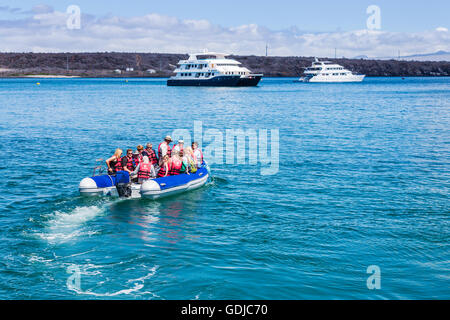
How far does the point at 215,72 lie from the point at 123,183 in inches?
3542

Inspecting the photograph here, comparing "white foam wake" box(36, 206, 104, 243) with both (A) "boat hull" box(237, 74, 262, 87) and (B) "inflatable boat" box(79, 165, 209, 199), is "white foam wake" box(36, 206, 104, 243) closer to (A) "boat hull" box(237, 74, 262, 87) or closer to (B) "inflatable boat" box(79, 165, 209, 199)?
(B) "inflatable boat" box(79, 165, 209, 199)

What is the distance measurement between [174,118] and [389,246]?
39.7 meters

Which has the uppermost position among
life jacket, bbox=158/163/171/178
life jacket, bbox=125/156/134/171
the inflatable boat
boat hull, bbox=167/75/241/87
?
boat hull, bbox=167/75/241/87

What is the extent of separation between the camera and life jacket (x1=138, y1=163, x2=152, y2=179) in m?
A: 17.5

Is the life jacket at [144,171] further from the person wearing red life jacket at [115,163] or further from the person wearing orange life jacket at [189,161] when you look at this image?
the person wearing orange life jacket at [189,161]

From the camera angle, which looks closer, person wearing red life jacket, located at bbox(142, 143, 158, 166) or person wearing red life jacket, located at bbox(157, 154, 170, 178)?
person wearing red life jacket, located at bbox(157, 154, 170, 178)

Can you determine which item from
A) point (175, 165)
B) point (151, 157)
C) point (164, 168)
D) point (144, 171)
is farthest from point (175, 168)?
point (144, 171)

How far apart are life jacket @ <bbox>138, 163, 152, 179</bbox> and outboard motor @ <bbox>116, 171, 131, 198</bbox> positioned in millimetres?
534

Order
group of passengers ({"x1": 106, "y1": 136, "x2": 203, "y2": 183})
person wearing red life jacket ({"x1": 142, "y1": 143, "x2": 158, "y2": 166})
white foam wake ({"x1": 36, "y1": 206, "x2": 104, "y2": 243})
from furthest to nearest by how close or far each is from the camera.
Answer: person wearing red life jacket ({"x1": 142, "y1": 143, "x2": 158, "y2": 166})
group of passengers ({"x1": 106, "y1": 136, "x2": 203, "y2": 183})
white foam wake ({"x1": 36, "y1": 206, "x2": 104, "y2": 243})

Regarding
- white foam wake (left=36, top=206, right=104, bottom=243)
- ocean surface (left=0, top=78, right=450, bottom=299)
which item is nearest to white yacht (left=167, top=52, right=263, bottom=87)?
ocean surface (left=0, top=78, right=450, bottom=299)

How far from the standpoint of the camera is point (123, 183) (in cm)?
1711

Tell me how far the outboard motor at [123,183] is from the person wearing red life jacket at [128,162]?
281 mm

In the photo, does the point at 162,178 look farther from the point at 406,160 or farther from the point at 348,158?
the point at 406,160

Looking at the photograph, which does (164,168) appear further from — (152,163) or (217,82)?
(217,82)
